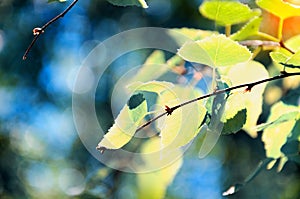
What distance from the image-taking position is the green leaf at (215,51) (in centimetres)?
36

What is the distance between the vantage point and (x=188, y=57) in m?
0.37

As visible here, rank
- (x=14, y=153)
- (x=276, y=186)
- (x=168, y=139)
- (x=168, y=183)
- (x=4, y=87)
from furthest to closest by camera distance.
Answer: (x=4, y=87) < (x=14, y=153) < (x=276, y=186) < (x=168, y=183) < (x=168, y=139)

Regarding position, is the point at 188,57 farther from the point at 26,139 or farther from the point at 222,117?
the point at 26,139

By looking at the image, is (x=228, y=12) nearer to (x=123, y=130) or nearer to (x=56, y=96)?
(x=123, y=130)

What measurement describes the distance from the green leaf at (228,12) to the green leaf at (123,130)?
16 cm

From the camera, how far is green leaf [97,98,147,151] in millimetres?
363

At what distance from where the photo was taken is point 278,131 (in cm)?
50

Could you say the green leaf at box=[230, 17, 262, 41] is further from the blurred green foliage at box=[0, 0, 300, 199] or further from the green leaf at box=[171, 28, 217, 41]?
the blurred green foliage at box=[0, 0, 300, 199]

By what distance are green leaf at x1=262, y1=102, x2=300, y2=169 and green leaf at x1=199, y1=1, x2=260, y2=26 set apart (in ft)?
0.30

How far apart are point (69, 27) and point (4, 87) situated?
0.34 m

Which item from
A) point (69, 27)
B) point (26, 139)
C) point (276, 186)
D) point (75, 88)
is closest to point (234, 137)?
point (276, 186)

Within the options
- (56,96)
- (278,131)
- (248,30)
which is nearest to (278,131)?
(278,131)

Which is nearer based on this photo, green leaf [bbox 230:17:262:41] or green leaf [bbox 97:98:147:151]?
green leaf [bbox 97:98:147:151]

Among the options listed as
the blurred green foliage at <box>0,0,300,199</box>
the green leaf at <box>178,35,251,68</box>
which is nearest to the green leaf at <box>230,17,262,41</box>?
the green leaf at <box>178,35,251,68</box>
